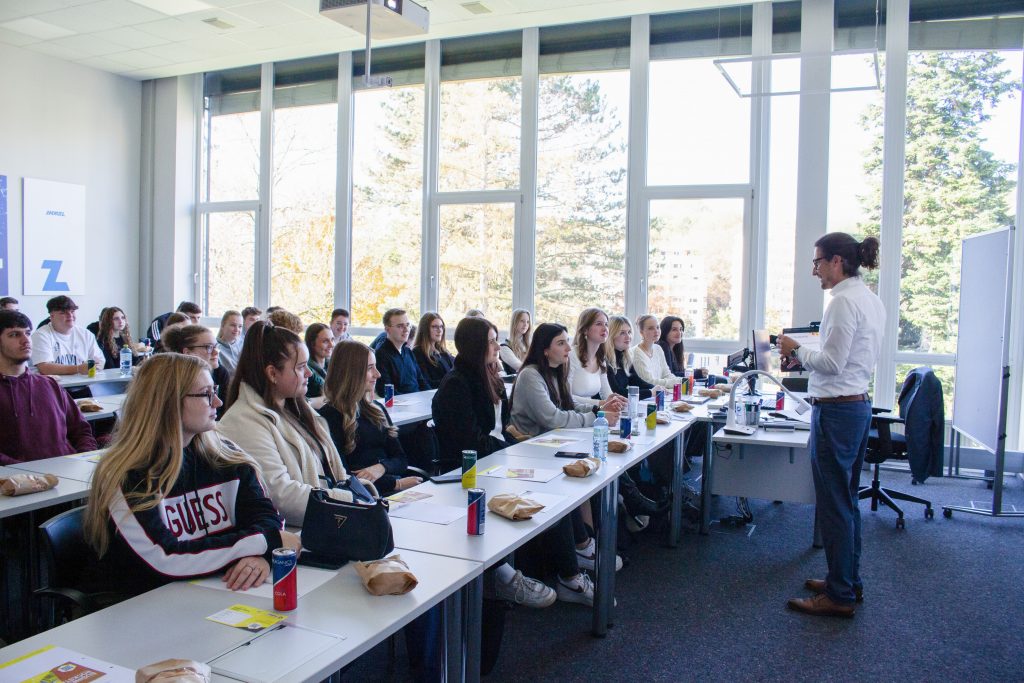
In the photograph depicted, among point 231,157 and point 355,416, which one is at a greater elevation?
point 231,157

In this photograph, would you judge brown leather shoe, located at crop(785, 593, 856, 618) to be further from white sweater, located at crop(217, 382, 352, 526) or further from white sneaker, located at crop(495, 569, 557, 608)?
white sweater, located at crop(217, 382, 352, 526)

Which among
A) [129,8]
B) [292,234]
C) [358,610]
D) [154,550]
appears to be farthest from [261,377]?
[292,234]

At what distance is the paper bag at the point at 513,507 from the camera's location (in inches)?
97.0

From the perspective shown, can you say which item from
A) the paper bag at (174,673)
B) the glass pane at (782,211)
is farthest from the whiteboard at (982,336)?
the paper bag at (174,673)

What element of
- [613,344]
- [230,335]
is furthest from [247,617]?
[230,335]

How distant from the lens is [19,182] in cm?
831

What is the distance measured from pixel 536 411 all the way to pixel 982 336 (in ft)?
11.0

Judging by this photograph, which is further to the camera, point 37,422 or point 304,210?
point 304,210

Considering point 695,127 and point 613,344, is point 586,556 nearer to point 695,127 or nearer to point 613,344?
point 613,344

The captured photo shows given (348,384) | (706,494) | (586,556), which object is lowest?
(586,556)

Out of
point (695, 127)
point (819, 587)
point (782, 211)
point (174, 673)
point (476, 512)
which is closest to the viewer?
point (174, 673)

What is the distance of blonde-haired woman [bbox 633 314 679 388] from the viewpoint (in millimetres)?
6441

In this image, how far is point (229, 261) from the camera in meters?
9.68

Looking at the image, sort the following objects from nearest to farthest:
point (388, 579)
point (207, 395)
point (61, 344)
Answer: point (388, 579) < point (207, 395) < point (61, 344)
